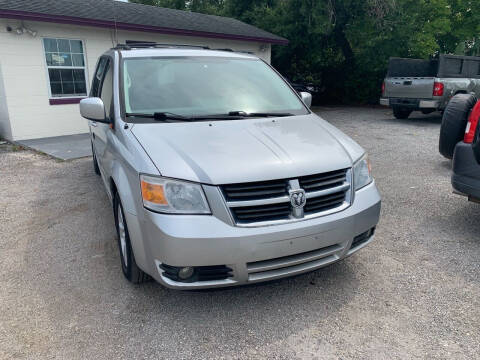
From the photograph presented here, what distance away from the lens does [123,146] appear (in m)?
2.95

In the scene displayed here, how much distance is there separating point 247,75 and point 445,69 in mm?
9820

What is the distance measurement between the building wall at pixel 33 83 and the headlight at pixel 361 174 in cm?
917

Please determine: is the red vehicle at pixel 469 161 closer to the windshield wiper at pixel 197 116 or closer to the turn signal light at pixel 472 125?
the turn signal light at pixel 472 125

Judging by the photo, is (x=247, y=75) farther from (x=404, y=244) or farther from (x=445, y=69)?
(x=445, y=69)

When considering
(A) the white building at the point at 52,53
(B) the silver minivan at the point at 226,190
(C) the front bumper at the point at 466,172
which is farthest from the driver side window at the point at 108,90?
(A) the white building at the point at 52,53

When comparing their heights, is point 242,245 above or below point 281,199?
below

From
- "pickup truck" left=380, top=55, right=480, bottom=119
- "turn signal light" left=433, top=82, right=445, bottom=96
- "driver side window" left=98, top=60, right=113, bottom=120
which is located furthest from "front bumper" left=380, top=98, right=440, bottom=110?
"driver side window" left=98, top=60, right=113, bottom=120

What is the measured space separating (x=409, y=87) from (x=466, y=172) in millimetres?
9062

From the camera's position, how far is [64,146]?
879 centimetres

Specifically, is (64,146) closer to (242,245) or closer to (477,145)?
(242,245)

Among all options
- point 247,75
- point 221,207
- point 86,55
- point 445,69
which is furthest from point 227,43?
point 221,207

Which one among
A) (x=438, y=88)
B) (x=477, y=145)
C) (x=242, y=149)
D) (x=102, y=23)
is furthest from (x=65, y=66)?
(x=438, y=88)

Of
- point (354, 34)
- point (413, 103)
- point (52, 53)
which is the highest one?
point (354, 34)

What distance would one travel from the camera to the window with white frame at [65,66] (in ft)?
32.4
